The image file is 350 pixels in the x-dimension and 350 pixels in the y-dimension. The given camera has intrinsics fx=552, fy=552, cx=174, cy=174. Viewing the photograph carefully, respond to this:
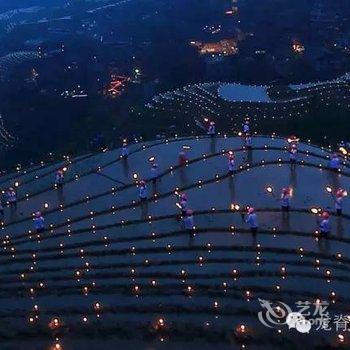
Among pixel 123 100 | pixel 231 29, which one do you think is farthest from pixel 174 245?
pixel 231 29

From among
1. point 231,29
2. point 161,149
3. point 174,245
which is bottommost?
point 231,29

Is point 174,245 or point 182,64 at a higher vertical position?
point 174,245

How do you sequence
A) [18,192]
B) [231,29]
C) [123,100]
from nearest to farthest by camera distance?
[18,192] → [123,100] → [231,29]

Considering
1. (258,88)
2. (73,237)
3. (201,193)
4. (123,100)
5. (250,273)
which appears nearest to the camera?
(250,273)

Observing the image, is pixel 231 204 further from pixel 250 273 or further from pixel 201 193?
pixel 250 273

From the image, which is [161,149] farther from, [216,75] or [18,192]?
[216,75]

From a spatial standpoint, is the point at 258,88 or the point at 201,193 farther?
the point at 258,88

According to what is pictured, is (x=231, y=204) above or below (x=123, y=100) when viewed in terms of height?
above

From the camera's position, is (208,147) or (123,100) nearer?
(208,147)

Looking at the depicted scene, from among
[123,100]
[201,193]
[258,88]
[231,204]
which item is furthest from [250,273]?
[123,100]
